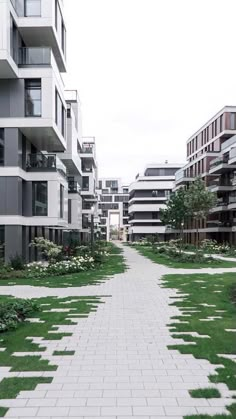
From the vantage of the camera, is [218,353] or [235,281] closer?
[218,353]

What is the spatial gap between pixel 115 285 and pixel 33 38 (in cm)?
1711

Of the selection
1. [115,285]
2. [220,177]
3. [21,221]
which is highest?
[220,177]

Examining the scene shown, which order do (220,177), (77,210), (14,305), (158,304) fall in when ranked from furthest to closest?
(220,177) → (77,210) → (158,304) → (14,305)

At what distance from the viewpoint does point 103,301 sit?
11719 mm

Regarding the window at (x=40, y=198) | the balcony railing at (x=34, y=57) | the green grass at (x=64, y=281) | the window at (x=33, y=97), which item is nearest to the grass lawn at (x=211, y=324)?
the green grass at (x=64, y=281)

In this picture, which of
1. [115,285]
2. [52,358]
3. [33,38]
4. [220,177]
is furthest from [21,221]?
[220,177]

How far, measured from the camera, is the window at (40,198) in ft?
81.7

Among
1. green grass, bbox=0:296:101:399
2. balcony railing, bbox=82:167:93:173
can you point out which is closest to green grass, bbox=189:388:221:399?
green grass, bbox=0:296:101:399

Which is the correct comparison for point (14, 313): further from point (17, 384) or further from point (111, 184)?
point (111, 184)

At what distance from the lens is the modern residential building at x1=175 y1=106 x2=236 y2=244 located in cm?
5047

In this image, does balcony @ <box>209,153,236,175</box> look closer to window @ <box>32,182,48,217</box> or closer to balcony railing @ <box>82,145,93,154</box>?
balcony railing @ <box>82,145,93,154</box>

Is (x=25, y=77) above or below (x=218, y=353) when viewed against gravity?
above

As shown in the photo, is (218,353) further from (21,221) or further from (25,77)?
(25,77)

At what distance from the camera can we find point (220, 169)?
51.3m
